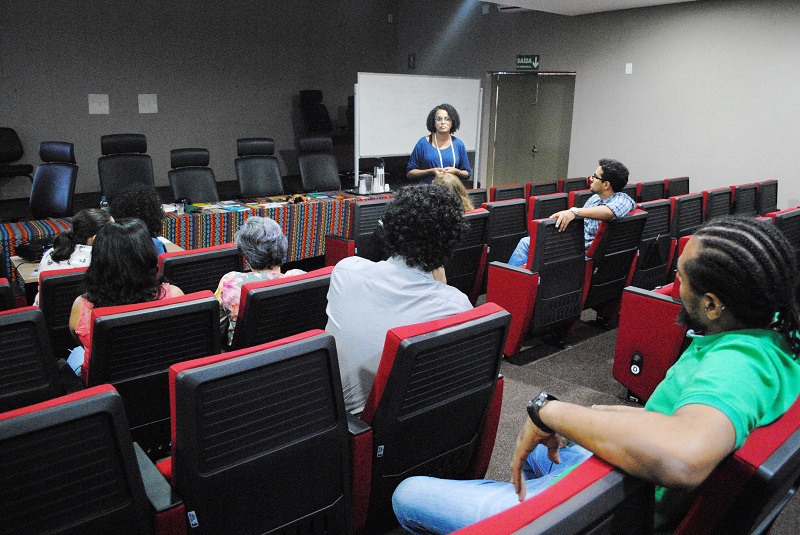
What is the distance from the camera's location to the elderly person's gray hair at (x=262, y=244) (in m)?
2.37

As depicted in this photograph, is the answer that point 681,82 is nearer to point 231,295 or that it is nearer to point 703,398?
point 231,295

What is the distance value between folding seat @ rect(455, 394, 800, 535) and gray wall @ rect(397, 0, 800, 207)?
6.87 metres

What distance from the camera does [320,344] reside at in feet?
4.32

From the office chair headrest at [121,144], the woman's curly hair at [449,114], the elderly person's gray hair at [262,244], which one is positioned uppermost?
the woman's curly hair at [449,114]

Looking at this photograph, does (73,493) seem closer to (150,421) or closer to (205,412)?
(205,412)

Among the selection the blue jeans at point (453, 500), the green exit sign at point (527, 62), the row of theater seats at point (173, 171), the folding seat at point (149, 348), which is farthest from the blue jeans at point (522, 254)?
the green exit sign at point (527, 62)

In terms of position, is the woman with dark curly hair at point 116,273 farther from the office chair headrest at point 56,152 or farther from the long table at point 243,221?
the office chair headrest at point 56,152

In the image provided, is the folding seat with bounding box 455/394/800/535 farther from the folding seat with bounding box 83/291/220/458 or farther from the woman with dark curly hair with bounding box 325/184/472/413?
the folding seat with bounding box 83/291/220/458

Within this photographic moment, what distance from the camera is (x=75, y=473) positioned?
3.57 feet

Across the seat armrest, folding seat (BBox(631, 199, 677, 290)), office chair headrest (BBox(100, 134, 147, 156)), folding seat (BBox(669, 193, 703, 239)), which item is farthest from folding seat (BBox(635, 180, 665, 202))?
office chair headrest (BBox(100, 134, 147, 156))

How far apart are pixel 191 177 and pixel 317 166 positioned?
1429mm

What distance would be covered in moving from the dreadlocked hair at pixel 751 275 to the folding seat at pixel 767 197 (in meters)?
5.44

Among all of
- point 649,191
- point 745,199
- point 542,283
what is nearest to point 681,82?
point 649,191

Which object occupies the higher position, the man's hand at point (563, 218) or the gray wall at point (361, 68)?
the gray wall at point (361, 68)
